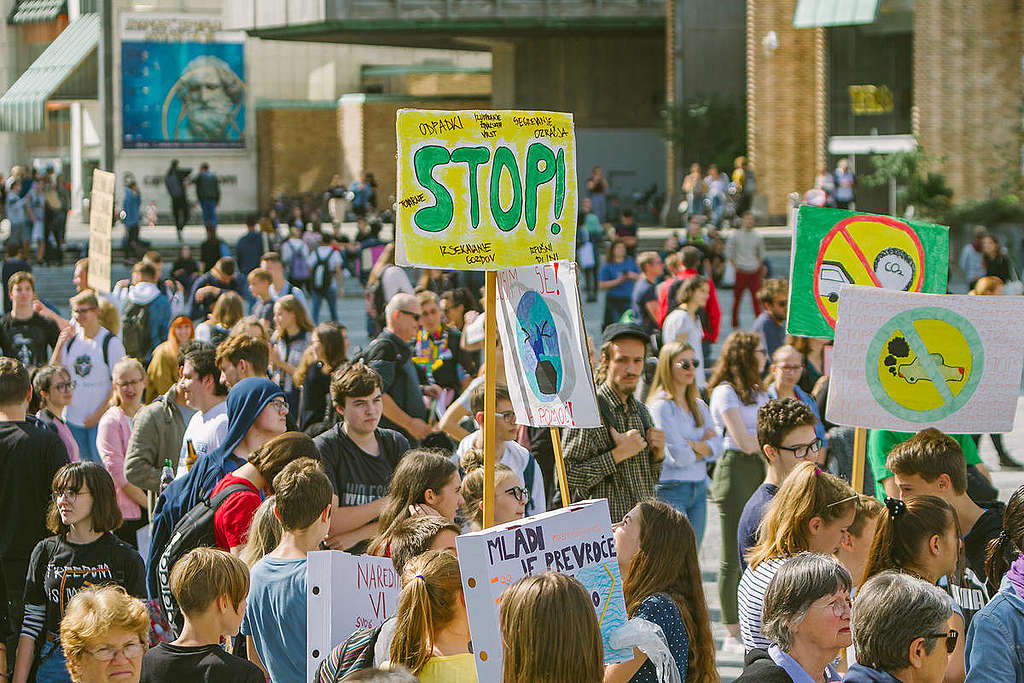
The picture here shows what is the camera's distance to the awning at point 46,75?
45.8 meters

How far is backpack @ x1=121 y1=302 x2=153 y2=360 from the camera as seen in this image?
1336 cm

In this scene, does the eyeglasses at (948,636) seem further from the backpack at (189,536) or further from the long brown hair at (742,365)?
the long brown hair at (742,365)

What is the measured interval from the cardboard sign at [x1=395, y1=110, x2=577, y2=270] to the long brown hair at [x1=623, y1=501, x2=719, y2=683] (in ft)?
4.66

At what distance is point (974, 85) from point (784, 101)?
5.75 m

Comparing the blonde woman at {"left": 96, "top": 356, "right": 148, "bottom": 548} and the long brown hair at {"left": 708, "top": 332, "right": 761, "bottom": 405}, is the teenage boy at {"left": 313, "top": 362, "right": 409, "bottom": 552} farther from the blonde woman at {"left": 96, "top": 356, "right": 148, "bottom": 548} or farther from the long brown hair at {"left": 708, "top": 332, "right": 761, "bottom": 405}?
the long brown hair at {"left": 708, "top": 332, "right": 761, "bottom": 405}

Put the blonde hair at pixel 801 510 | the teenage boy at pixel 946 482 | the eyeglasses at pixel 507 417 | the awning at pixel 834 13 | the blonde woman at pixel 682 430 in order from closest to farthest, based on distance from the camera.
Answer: the blonde hair at pixel 801 510 < the teenage boy at pixel 946 482 < the eyeglasses at pixel 507 417 < the blonde woman at pixel 682 430 < the awning at pixel 834 13

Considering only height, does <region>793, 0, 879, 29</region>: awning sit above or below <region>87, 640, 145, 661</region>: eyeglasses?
above

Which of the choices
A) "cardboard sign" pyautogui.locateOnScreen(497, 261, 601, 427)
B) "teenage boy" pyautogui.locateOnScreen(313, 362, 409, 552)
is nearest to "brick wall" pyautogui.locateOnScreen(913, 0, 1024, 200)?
"teenage boy" pyautogui.locateOnScreen(313, 362, 409, 552)

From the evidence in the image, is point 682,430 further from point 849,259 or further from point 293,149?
point 293,149

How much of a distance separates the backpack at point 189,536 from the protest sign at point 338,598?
932mm

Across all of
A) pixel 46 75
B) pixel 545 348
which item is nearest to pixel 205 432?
pixel 545 348

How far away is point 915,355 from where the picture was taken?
672cm

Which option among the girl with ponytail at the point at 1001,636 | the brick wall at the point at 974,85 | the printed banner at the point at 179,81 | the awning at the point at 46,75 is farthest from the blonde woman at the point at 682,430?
the awning at the point at 46,75

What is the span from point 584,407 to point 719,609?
10.7 ft
